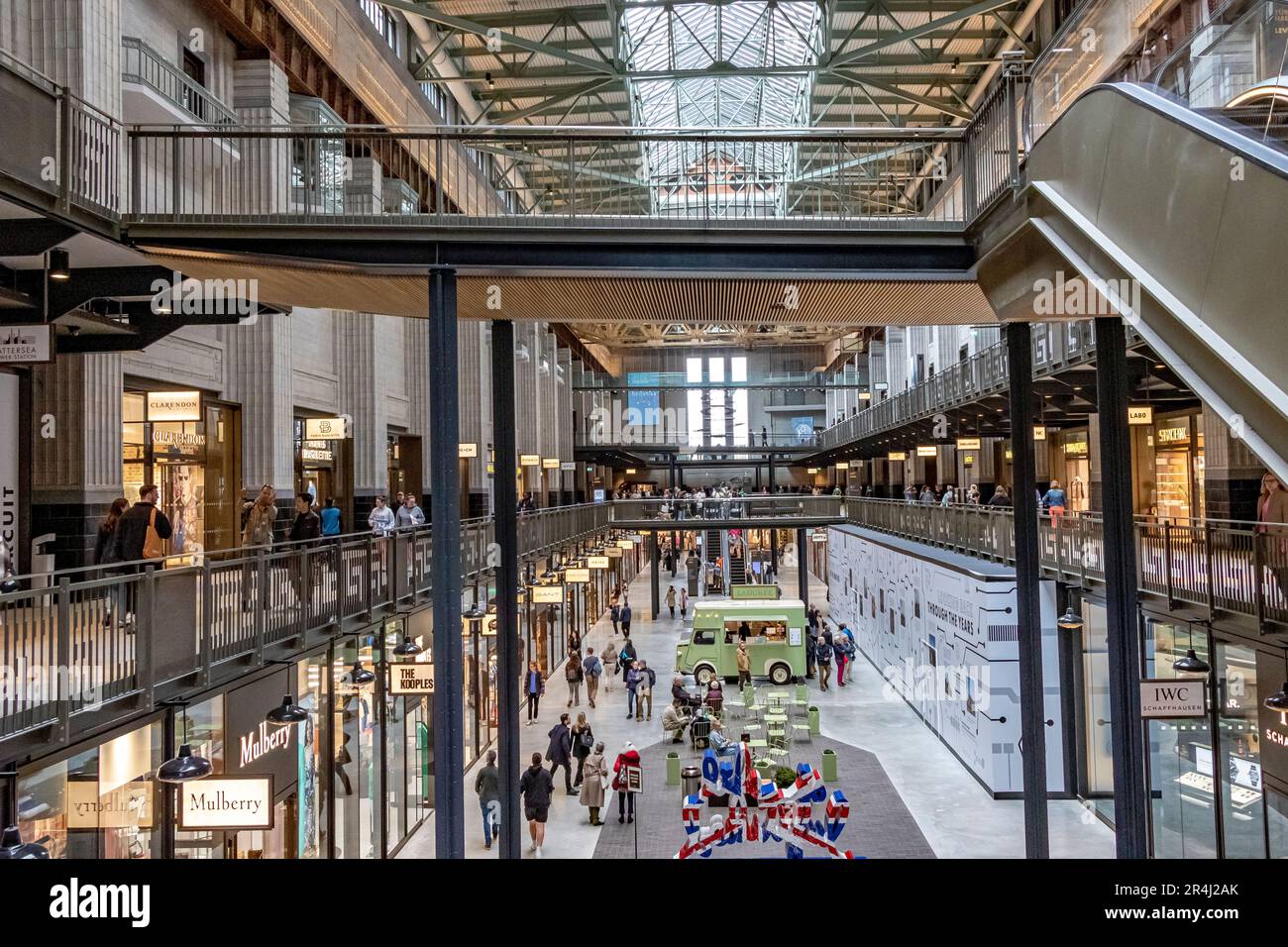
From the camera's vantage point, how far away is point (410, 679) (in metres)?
12.4

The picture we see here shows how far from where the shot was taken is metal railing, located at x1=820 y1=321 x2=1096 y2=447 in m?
14.5

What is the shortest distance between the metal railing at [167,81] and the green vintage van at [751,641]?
17.5 meters

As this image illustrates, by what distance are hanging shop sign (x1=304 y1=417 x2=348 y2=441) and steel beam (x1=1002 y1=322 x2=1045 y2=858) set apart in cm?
1220

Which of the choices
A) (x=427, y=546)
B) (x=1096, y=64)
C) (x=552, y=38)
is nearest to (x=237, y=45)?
(x=427, y=546)

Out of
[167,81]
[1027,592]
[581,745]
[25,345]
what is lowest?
[581,745]

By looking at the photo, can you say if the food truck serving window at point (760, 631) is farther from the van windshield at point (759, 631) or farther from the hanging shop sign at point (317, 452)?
the hanging shop sign at point (317, 452)

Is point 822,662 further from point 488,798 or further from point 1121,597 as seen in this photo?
point 1121,597

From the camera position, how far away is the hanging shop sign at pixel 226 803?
294 inches

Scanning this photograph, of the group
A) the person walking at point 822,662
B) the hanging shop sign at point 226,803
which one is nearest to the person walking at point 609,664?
the person walking at point 822,662

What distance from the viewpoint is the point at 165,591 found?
732 cm

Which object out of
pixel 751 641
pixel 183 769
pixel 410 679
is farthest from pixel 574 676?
pixel 183 769

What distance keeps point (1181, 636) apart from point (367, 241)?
37.4ft

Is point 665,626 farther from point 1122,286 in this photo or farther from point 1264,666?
point 1122,286

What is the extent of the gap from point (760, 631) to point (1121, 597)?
1725 centimetres
